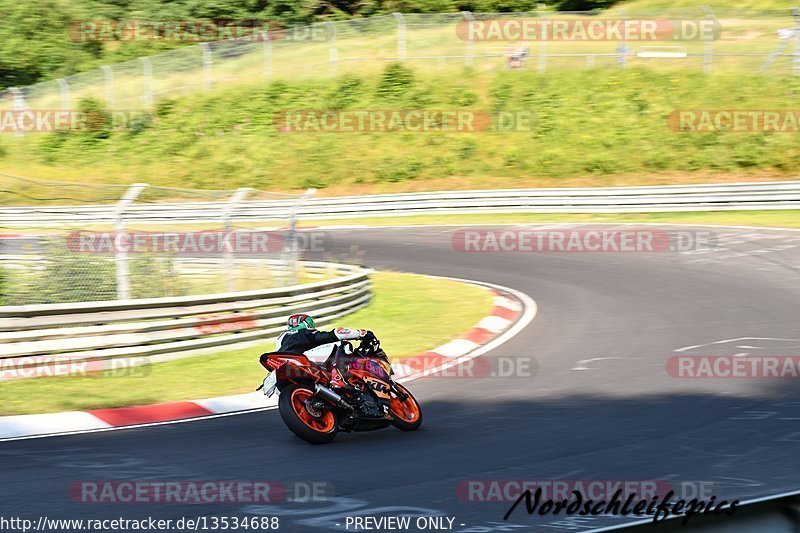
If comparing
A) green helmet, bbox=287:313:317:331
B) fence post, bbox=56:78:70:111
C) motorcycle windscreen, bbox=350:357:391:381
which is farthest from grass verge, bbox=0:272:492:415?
fence post, bbox=56:78:70:111

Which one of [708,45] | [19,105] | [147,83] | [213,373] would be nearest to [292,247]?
[213,373]

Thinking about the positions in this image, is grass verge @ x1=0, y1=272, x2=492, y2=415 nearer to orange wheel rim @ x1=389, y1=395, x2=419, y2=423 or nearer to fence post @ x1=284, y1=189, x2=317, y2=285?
fence post @ x1=284, y1=189, x2=317, y2=285

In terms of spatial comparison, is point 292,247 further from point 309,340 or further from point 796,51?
point 796,51

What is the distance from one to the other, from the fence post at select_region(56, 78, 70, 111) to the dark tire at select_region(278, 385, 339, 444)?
31195 millimetres

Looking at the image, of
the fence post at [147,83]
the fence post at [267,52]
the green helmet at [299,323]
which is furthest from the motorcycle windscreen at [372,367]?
the fence post at [147,83]

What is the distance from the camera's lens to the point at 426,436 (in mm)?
7727

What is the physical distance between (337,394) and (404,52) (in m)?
29.0

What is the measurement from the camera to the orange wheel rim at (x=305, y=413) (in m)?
7.45

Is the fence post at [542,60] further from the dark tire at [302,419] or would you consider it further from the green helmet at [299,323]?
the dark tire at [302,419]

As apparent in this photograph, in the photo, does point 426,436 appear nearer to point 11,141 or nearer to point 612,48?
point 612,48

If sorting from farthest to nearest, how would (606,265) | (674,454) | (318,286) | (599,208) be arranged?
(599,208), (606,265), (318,286), (674,454)

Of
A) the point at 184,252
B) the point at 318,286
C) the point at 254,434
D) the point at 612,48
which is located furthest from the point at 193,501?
the point at 612,48

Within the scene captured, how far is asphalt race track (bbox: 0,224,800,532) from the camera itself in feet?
19.1

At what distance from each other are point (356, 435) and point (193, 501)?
235 centimetres
